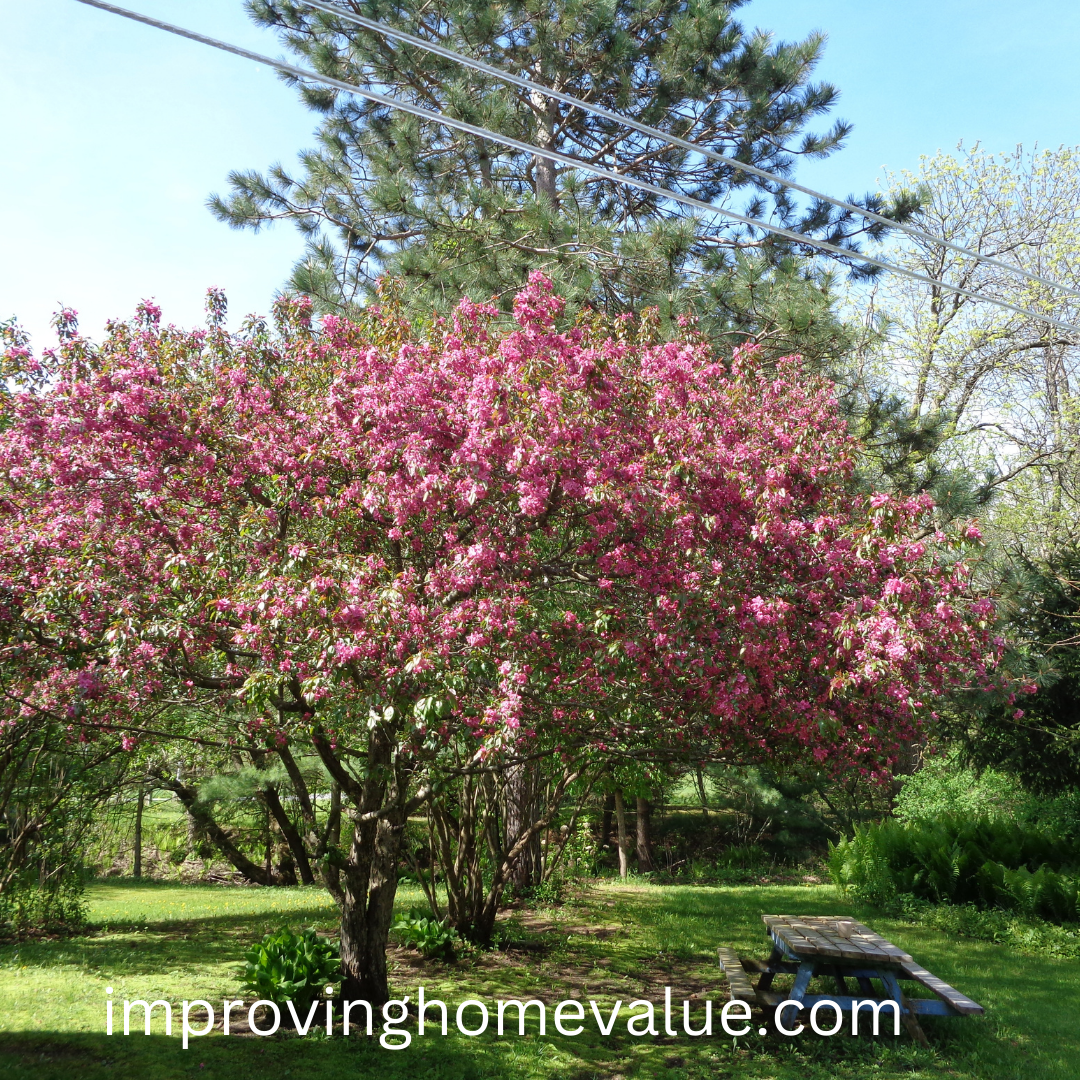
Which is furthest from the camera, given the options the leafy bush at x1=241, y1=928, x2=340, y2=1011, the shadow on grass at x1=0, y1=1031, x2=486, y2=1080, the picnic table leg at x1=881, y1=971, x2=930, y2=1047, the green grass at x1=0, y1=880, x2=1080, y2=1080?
A: the leafy bush at x1=241, y1=928, x2=340, y2=1011

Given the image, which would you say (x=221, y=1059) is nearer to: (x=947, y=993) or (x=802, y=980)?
(x=802, y=980)

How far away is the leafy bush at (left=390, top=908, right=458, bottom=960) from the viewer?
25.6ft

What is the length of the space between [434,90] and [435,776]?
34.0 feet

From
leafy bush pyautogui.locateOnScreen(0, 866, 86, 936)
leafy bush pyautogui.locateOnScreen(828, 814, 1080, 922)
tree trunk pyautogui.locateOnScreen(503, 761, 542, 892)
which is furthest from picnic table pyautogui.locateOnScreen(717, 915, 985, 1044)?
leafy bush pyautogui.locateOnScreen(0, 866, 86, 936)

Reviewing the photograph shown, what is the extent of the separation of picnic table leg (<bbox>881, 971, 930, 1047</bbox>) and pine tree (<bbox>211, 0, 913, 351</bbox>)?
6184 millimetres

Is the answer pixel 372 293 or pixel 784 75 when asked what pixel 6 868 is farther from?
pixel 784 75

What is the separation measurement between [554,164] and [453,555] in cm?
980

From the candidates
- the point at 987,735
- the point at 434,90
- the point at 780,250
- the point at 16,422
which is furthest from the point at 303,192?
the point at 987,735

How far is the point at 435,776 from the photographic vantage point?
5574 mm

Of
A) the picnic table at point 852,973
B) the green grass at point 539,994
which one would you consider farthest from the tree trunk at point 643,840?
the picnic table at point 852,973

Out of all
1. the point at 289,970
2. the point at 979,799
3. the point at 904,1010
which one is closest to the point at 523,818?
the point at 289,970

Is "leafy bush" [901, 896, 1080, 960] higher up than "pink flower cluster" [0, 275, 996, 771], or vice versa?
"pink flower cluster" [0, 275, 996, 771]

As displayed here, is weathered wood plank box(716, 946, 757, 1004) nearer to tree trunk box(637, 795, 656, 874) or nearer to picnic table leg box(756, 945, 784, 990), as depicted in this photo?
picnic table leg box(756, 945, 784, 990)

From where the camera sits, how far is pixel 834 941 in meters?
6.18
